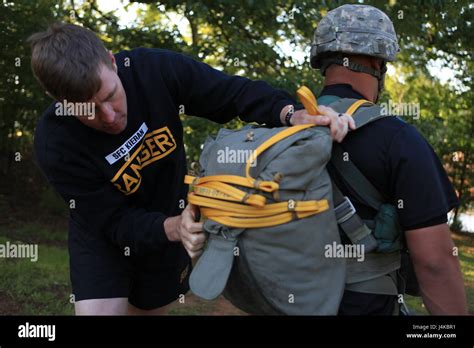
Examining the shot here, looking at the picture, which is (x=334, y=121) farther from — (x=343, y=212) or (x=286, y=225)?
(x=286, y=225)

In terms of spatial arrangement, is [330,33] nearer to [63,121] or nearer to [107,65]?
[107,65]

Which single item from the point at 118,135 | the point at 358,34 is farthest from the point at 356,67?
the point at 118,135

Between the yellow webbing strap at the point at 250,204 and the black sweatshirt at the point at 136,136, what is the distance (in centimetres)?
71

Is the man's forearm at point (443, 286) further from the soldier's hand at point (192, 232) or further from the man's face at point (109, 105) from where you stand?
the man's face at point (109, 105)

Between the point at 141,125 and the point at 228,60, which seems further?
the point at 228,60

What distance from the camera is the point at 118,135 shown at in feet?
10.5

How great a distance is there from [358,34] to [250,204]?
894mm

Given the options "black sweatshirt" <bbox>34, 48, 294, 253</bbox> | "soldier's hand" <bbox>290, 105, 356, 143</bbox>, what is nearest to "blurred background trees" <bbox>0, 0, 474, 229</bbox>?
"black sweatshirt" <bbox>34, 48, 294, 253</bbox>

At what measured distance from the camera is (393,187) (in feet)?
7.79

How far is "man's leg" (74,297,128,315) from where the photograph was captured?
333 centimetres

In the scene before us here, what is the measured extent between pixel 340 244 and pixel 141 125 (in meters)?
1.37

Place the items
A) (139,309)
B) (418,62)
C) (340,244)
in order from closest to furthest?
1. (340,244)
2. (139,309)
3. (418,62)

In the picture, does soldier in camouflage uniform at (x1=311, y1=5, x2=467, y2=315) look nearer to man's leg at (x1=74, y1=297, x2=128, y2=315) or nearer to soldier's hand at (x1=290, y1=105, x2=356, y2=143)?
soldier's hand at (x1=290, y1=105, x2=356, y2=143)
